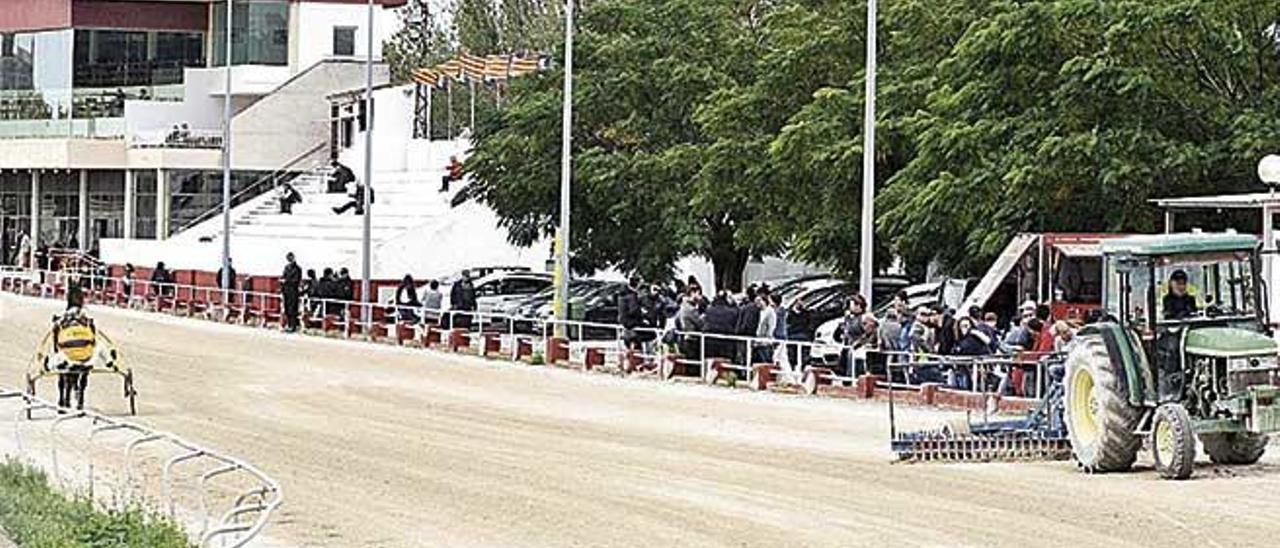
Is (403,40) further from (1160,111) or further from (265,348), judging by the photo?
(1160,111)

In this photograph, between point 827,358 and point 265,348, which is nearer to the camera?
point 827,358

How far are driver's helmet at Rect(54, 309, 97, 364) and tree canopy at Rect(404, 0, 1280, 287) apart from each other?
12961 mm

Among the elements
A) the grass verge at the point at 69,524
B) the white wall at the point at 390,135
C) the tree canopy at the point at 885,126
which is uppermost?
the white wall at the point at 390,135

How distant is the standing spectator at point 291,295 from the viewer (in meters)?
54.2

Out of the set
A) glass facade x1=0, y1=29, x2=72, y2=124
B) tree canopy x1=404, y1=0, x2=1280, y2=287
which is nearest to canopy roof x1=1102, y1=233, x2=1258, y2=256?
tree canopy x1=404, y1=0, x2=1280, y2=287

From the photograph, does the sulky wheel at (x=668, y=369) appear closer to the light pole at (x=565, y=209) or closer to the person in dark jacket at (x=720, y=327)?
the person in dark jacket at (x=720, y=327)

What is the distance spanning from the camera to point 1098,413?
22781 millimetres

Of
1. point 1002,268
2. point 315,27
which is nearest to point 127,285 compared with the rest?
point 315,27

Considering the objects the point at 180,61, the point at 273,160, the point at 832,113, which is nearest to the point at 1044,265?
the point at 832,113

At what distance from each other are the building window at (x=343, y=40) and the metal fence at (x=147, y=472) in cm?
6777

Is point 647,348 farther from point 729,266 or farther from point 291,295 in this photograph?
point 291,295

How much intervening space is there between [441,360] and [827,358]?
35.2 ft

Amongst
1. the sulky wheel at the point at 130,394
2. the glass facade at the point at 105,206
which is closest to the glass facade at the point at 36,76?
the glass facade at the point at 105,206

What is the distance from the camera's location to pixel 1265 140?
1412 inches
